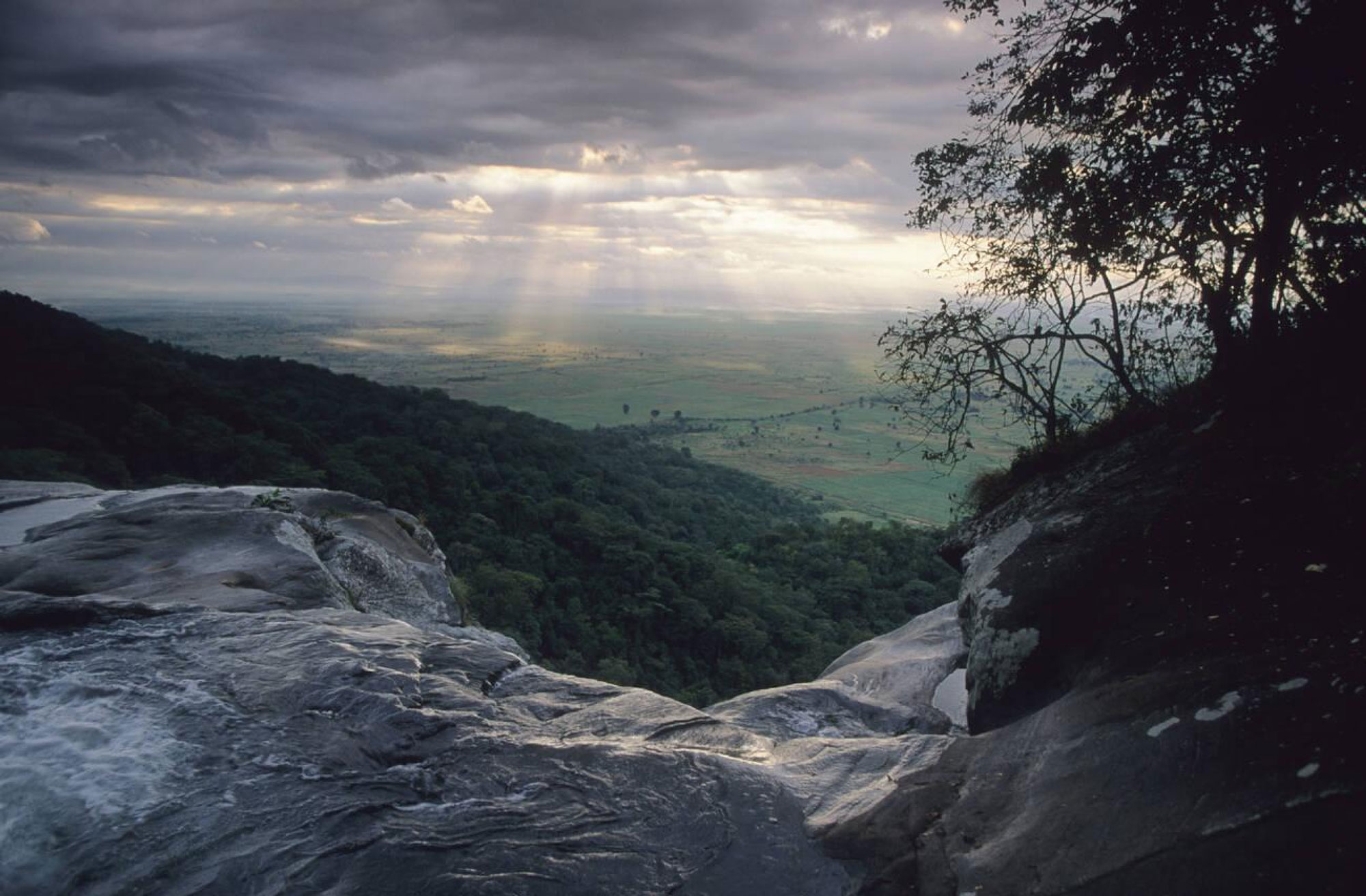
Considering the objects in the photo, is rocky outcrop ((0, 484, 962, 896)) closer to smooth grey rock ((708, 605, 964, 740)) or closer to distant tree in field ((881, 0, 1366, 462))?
smooth grey rock ((708, 605, 964, 740))

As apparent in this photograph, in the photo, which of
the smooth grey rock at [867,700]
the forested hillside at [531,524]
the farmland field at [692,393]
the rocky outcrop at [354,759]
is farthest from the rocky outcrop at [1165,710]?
the farmland field at [692,393]

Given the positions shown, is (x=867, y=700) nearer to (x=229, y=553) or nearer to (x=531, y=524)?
(x=229, y=553)

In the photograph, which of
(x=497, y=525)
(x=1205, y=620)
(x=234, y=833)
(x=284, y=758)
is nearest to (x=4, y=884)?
(x=234, y=833)

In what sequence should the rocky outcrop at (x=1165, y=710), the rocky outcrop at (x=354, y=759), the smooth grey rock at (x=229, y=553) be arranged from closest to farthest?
1. the rocky outcrop at (x=1165, y=710)
2. the rocky outcrop at (x=354, y=759)
3. the smooth grey rock at (x=229, y=553)

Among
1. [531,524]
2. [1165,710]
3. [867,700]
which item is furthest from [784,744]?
[531,524]

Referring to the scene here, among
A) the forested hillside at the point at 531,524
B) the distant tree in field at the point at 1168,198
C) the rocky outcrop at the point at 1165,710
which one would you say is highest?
the distant tree in field at the point at 1168,198

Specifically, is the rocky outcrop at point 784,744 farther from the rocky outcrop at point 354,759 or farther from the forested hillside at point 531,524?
the forested hillside at point 531,524

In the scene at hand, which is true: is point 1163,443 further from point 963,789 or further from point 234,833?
point 234,833
